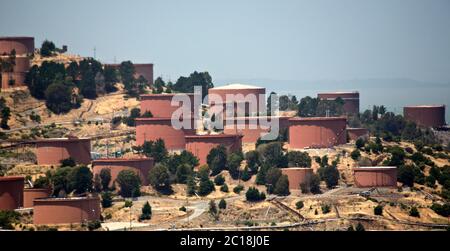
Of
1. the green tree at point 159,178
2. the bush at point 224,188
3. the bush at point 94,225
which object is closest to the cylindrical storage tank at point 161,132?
the green tree at point 159,178

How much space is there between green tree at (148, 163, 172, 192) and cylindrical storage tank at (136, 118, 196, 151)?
1386 centimetres

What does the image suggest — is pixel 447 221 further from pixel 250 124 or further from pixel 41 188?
pixel 250 124

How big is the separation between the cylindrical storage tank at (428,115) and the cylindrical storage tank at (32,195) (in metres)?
47.9

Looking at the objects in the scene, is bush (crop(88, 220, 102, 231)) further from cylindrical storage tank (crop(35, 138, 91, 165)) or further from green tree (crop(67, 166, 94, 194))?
cylindrical storage tank (crop(35, 138, 91, 165))

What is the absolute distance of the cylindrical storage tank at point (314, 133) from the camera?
82750mm

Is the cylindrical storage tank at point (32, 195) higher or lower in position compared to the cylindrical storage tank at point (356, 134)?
lower

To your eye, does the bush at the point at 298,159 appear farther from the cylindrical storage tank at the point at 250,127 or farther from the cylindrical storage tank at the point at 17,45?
the cylindrical storage tank at the point at 17,45

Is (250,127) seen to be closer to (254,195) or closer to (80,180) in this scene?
(80,180)

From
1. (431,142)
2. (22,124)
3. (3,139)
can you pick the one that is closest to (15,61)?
(22,124)

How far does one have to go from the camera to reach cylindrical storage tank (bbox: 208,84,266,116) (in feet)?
328

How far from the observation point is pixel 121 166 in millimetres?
72375

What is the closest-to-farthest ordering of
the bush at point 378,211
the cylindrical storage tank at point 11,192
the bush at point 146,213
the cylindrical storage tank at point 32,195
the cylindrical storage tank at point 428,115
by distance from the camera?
the bush at point 378,211 → the bush at point 146,213 → the cylindrical storage tank at point 11,192 → the cylindrical storage tank at point 32,195 → the cylindrical storage tank at point 428,115

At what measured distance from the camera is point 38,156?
7688 centimetres

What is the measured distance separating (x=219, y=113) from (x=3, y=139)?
71.8 feet
